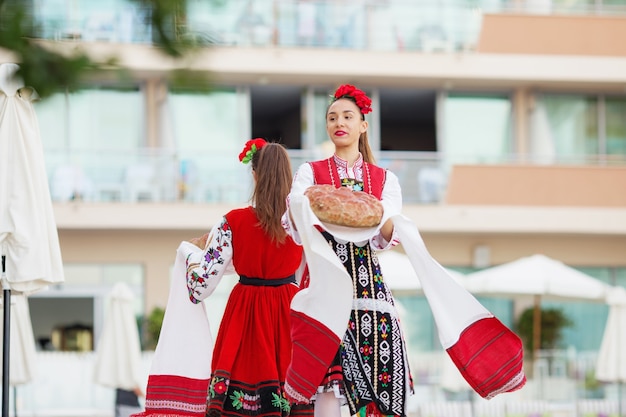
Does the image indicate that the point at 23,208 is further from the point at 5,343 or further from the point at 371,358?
the point at 371,358

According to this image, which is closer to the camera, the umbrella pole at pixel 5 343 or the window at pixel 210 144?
the umbrella pole at pixel 5 343

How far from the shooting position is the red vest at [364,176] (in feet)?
20.0

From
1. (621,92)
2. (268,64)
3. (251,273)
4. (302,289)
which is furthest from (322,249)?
(621,92)

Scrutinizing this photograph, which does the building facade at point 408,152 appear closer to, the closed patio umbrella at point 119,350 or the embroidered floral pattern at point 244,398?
the closed patio umbrella at point 119,350

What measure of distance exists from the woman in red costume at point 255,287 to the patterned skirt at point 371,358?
646mm

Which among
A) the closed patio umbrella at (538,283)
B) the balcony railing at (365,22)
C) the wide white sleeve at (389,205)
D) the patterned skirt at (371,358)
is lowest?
the closed patio umbrella at (538,283)

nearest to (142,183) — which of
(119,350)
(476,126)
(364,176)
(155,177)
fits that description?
(155,177)

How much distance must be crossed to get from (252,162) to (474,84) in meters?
19.6

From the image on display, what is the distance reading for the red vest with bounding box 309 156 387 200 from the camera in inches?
240

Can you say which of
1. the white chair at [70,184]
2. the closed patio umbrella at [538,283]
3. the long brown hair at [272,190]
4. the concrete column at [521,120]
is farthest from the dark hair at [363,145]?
the concrete column at [521,120]

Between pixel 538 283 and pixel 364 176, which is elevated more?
pixel 364 176

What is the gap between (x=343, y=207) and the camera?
572cm

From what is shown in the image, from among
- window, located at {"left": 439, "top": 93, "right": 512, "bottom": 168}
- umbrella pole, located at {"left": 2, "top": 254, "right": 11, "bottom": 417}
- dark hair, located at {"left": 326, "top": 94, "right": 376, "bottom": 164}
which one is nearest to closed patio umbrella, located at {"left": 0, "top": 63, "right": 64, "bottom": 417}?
umbrella pole, located at {"left": 2, "top": 254, "right": 11, "bottom": 417}

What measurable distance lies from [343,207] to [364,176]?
49 cm
